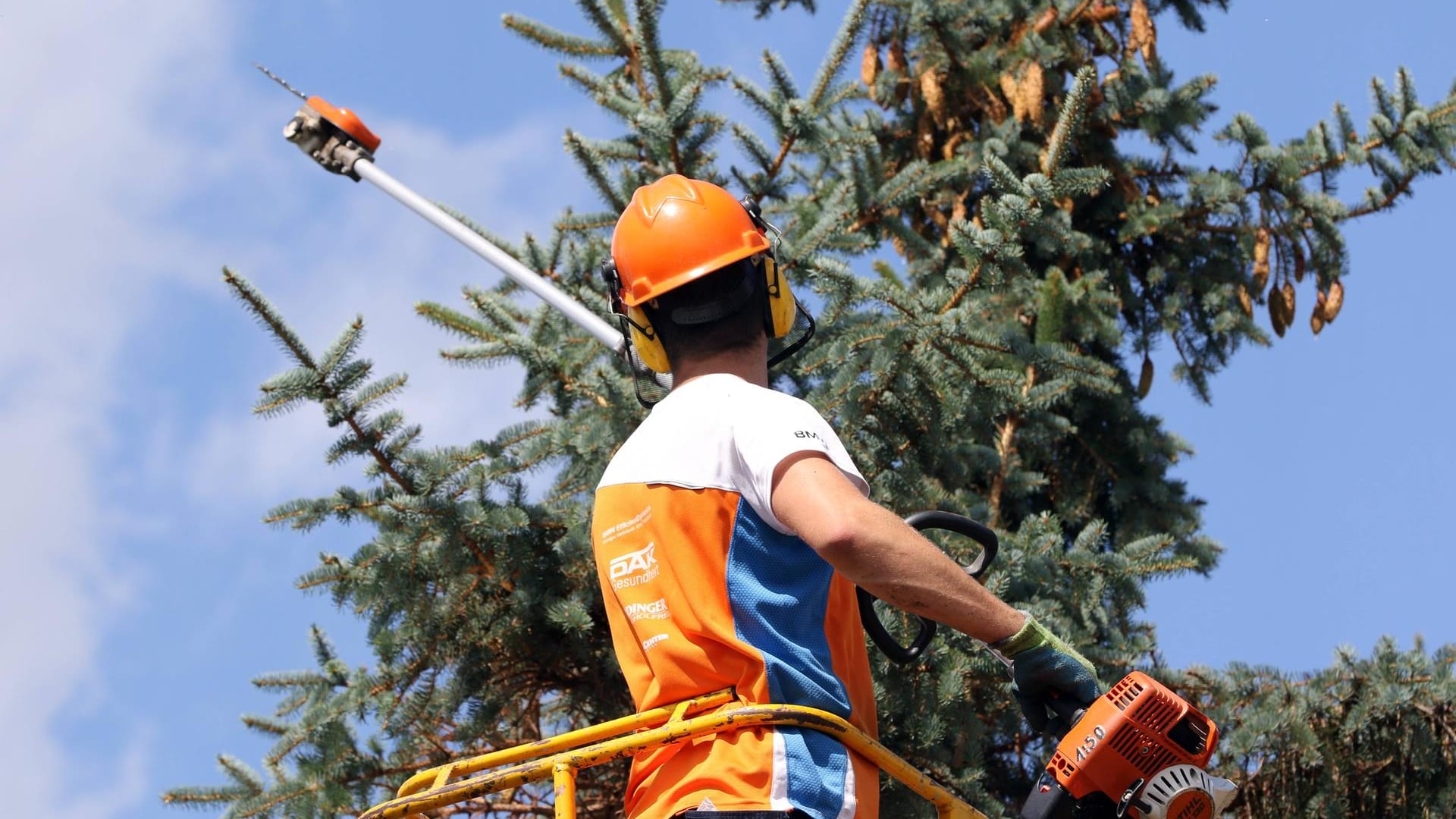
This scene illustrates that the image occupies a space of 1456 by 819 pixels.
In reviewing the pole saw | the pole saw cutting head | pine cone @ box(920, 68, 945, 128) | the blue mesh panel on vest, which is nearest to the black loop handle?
the pole saw

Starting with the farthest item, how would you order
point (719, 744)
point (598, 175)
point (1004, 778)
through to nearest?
point (1004, 778) → point (598, 175) → point (719, 744)

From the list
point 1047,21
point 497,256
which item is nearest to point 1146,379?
point 1047,21

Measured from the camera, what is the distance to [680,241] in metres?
3.29

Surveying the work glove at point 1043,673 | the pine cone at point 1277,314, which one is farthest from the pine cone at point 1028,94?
the work glove at point 1043,673

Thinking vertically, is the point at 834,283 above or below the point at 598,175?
below

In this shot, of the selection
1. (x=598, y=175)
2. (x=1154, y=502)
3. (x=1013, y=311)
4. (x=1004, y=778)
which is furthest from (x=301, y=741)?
(x=1154, y=502)

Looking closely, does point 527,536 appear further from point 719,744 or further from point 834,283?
point 719,744

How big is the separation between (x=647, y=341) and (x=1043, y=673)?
3.60 feet

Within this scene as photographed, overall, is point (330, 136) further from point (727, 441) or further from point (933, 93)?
point (727, 441)

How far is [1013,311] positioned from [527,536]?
8.65 ft

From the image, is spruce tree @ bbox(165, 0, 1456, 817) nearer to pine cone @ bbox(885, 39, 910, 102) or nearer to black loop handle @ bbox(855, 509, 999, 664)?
pine cone @ bbox(885, 39, 910, 102)

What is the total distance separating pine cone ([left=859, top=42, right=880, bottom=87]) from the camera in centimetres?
802

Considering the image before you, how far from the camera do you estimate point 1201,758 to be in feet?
9.96

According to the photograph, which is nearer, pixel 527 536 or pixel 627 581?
pixel 627 581
